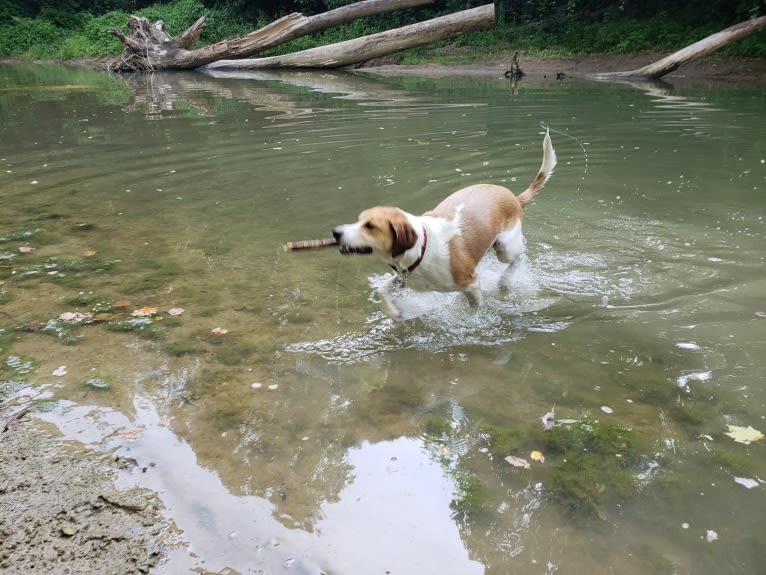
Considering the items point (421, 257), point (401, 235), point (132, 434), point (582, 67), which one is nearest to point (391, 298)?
point (421, 257)

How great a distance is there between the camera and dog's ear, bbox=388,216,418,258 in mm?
4129

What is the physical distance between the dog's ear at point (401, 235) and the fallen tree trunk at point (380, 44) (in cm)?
2124

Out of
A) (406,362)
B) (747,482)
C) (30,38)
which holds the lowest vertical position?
(747,482)

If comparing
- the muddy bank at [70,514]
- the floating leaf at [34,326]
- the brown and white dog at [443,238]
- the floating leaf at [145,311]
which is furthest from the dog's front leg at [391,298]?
the floating leaf at [34,326]

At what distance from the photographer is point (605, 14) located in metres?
26.9

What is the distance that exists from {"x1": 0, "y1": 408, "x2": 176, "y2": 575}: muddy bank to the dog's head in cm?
195

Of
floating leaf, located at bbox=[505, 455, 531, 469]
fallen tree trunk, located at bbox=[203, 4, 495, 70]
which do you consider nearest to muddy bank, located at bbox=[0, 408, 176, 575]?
floating leaf, located at bbox=[505, 455, 531, 469]

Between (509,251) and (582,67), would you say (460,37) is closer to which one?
(582,67)

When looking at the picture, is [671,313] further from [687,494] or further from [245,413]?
[245,413]

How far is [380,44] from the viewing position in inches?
938

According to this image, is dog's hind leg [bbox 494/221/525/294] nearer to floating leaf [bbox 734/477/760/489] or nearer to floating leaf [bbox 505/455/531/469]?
floating leaf [bbox 505/455/531/469]

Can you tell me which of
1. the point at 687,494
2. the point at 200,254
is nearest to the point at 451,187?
the point at 200,254

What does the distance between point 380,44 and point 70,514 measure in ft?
78.3

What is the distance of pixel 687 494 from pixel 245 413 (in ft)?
8.49
